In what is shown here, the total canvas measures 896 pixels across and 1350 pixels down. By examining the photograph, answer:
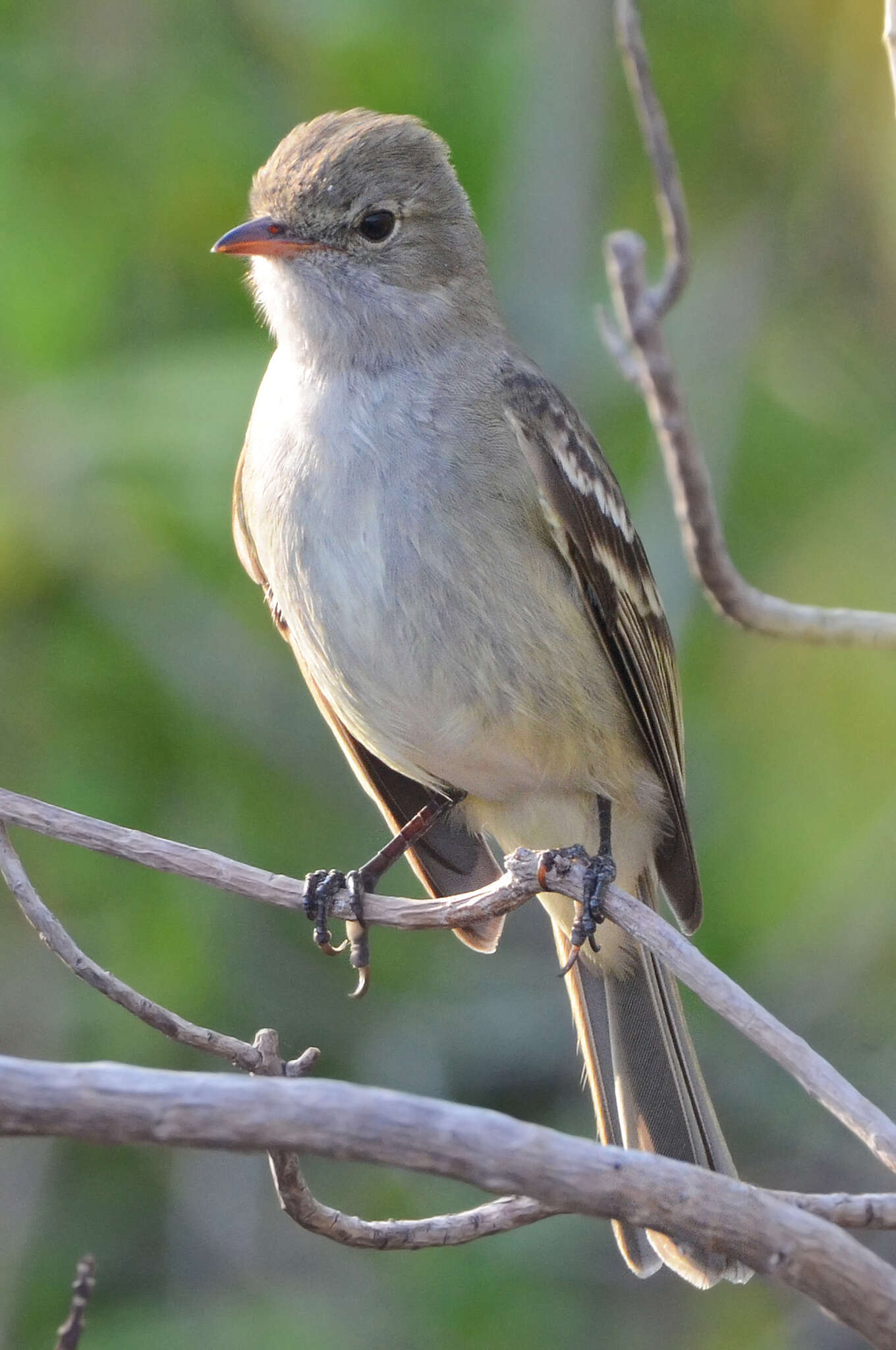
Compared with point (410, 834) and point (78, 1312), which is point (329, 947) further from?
point (78, 1312)

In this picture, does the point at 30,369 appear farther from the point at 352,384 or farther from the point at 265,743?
the point at 352,384

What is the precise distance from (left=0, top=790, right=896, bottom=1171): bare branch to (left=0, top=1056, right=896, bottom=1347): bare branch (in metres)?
A: 0.27

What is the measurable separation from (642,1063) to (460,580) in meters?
1.30

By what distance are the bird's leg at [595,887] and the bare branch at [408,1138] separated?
100 centimetres

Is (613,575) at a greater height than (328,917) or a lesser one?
greater

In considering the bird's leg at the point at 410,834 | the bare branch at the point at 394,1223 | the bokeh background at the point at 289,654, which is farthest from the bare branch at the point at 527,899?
the bokeh background at the point at 289,654

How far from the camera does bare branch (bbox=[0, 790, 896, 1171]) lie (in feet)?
7.64

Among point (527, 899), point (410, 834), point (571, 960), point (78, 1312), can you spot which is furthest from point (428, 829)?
point (78, 1312)

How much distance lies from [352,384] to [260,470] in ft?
0.98

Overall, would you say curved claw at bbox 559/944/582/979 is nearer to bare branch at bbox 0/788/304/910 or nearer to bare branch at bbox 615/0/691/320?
bare branch at bbox 0/788/304/910

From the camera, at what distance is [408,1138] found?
6.17 ft

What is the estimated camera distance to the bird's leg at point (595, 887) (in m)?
3.23

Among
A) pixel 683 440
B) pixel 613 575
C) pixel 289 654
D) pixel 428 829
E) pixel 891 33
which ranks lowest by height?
pixel 289 654

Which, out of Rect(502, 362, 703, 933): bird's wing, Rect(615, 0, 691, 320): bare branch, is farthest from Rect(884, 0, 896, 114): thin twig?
Rect(502, 362, 703, 933): bird's wing
